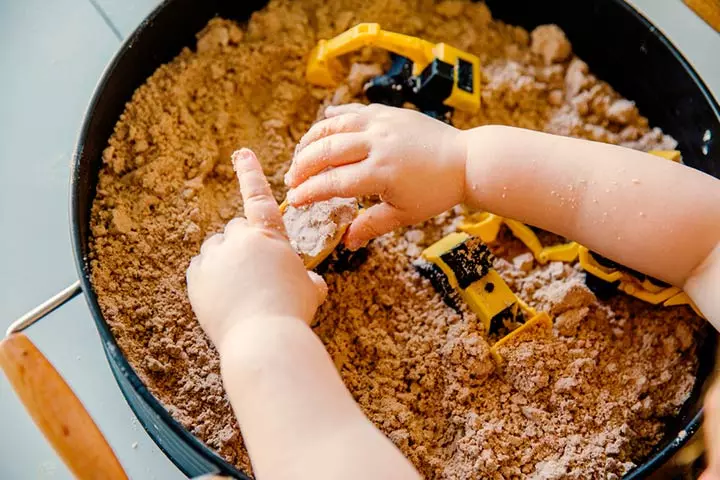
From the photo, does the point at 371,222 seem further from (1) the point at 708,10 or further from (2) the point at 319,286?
(1) the point at 708,10

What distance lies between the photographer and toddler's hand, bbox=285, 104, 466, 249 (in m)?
0.64

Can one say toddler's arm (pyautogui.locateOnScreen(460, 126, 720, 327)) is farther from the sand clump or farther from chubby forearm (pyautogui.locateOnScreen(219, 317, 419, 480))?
chubby forearm (pyautogui.locateOnScreen(219, 317, 419, 480))

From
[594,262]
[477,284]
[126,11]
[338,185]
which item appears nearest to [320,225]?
[338,185]

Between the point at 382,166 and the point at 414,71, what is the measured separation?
0.60ft

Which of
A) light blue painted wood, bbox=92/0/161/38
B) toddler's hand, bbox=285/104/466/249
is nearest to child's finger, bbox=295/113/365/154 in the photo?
toddler's hand, bbox=285/104/466/249

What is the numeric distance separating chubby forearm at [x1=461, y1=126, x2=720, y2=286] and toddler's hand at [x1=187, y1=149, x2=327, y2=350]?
0.17 meters

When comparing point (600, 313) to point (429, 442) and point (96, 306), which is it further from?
point (96, 306)

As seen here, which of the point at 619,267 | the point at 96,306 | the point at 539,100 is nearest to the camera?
the point at 96,306

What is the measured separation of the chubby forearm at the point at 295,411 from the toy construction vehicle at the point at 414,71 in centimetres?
31

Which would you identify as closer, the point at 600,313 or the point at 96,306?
the point at 96,306

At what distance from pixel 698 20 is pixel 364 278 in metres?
0.54

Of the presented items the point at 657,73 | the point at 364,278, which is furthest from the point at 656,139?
the point at 364,278

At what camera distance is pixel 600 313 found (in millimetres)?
725

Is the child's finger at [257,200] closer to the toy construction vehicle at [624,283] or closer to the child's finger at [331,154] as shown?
the child's finger at [331,154]
